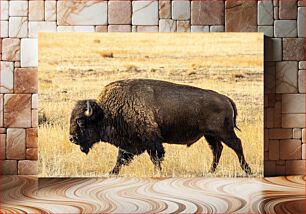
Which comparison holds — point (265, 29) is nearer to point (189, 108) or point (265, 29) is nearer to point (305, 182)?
point (189, 108)

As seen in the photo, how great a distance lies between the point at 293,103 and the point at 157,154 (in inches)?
38.4

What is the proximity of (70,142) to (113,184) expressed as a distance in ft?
1.46

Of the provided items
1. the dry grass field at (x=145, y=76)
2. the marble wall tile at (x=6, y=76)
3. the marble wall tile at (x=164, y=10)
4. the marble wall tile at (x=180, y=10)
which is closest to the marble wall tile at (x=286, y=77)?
the dry grass field at (x=145, y=76)

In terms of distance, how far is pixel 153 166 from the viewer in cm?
356

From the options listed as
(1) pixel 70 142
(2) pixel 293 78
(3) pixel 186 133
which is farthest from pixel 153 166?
(2) pixel 293 78

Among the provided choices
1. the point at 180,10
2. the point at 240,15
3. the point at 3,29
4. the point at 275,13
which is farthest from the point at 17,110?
the point at 275,13

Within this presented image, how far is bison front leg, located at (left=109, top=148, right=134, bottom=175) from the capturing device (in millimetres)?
3561

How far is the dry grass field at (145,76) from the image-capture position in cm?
358

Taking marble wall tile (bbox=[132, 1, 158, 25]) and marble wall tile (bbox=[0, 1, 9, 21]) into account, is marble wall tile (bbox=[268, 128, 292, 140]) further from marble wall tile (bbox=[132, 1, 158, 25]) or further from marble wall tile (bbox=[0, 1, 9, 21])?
marble wall tile (bbox=[0, 1, 9, 21])

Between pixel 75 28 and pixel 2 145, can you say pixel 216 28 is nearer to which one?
pixel 75 28

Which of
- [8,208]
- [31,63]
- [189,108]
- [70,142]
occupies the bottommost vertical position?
Answer: [8,208]

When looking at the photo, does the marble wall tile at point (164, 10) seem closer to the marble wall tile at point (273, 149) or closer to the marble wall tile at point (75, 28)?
the marble wall tile at point (75, 28)

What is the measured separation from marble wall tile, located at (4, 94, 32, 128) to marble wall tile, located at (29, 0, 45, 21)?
0.52m

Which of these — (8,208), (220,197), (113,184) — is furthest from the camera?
(113,184)
